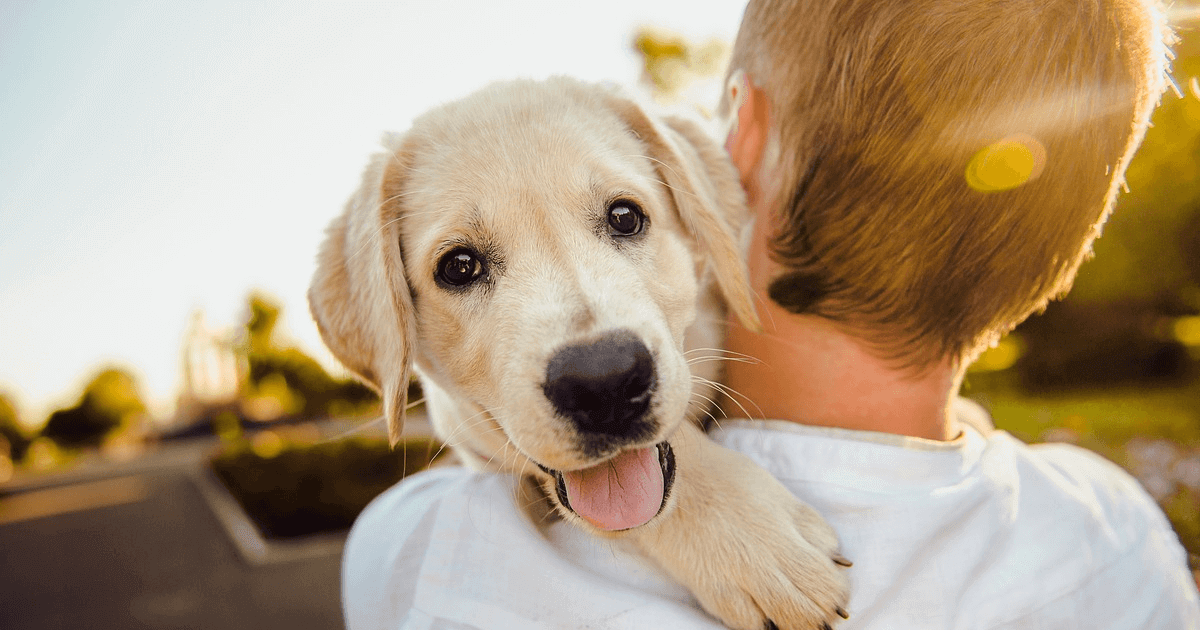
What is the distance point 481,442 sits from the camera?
8.86ft

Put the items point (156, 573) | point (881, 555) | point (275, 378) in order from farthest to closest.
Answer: point (275, 378), point (156, 573), point (881, 555)

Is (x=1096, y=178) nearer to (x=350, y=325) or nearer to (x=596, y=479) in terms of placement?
(x=596, y=479)

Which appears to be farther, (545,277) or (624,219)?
(624,219)

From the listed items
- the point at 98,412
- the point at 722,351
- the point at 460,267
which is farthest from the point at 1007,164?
the point at 98,412

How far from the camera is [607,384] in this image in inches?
77.0

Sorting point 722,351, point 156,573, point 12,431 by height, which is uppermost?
point 722,351

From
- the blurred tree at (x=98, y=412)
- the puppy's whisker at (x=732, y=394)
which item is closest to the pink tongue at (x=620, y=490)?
the puppy's whisker at (x=732, y=394)

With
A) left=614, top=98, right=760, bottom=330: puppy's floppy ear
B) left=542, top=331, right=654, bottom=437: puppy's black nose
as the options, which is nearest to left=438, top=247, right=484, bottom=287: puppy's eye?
left=542, top=331, right=654, bottom=437: puppy's black nose

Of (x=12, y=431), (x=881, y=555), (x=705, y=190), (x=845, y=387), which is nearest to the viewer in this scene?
(x=881, y=555)

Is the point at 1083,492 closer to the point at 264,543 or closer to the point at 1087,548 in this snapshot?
the point at 1087,548

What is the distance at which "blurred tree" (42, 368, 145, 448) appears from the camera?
159 ft

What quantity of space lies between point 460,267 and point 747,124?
3.39 ft

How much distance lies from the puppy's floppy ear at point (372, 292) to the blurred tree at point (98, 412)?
182ft

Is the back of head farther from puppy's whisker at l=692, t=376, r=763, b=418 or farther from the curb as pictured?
the curb
